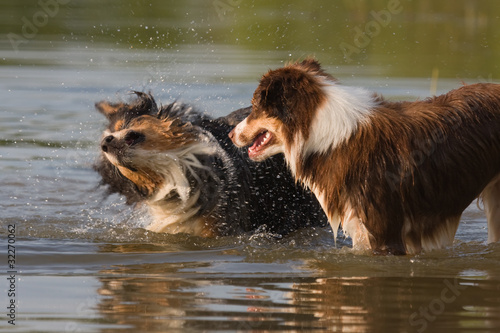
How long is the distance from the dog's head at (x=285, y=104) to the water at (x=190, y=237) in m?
1.00

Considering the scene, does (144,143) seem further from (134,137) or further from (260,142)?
(260,142)

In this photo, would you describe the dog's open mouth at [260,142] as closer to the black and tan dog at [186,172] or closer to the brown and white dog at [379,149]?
the brown and white dog at [379,149]

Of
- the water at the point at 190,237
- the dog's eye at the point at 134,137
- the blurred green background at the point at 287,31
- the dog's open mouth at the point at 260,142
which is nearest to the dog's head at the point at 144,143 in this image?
the dog's eye at the point at 134,137

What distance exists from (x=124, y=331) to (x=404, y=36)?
50.0ft

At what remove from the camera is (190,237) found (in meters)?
7.35

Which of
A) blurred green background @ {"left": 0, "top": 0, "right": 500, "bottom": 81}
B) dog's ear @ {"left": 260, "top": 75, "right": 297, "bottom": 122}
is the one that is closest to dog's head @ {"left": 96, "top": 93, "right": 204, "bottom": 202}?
dog's ear @ {"left": 260, "top": 75, "right": 297, "bottom": 122}

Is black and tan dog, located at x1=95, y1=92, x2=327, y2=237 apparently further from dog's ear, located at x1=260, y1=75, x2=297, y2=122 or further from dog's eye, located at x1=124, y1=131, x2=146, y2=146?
dog's ear, located at x1=260, y1=75, x2=297, y2=122

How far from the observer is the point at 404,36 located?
62.3 ft

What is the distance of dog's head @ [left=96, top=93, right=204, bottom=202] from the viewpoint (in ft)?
22.1

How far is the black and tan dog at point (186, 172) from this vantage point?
6.84m

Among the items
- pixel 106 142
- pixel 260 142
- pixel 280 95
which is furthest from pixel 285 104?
pixel 106 142

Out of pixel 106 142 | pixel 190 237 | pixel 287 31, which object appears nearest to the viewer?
pixel 106 142

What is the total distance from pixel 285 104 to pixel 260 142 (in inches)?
19.1

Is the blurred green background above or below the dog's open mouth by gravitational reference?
above
